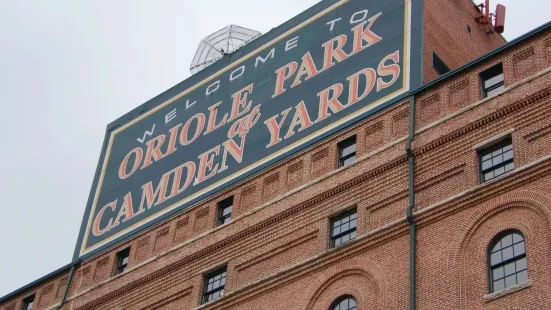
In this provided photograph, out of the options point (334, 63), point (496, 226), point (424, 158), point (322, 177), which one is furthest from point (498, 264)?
point (334, 63)

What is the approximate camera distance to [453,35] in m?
41.7

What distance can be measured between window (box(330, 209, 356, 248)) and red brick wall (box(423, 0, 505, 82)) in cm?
537

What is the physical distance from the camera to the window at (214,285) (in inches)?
1532

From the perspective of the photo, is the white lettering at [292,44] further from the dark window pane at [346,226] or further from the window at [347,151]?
the dark window pane at [346,226]

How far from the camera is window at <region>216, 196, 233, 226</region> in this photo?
41062mm

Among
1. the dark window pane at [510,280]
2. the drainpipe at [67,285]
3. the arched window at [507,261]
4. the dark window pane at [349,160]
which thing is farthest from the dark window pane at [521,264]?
the drainpipe at [67,285]

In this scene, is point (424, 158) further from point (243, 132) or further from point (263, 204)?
point (243, 132)

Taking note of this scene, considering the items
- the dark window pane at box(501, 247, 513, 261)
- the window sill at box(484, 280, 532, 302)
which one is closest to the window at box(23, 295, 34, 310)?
the dark window pane at box(501, 247, 513, 261)

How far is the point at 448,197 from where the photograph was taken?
33312 mm

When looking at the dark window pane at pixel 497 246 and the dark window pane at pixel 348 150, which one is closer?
the dark window pane at pixel 497 246

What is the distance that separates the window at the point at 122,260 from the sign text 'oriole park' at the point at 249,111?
0.66 metres

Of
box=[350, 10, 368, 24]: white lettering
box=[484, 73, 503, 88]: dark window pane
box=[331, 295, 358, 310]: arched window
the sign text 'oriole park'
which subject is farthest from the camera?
box=[350, 10, 368, 24]: white lettering

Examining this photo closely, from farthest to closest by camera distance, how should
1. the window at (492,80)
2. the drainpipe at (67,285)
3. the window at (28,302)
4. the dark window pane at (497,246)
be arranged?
the window at (28,302), the drainpipe at (67,285), the window at (492,80), the dark window pane at (497,246)

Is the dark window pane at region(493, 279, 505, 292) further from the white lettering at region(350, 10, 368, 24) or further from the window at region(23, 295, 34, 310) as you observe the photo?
the window at region(23, 295, 34, 310)
